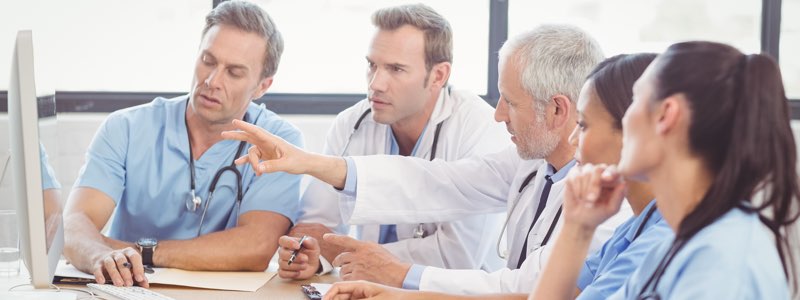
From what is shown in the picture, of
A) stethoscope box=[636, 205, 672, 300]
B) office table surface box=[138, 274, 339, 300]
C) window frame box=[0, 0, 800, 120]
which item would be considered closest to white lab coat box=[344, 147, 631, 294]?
office table surface box=[138, 274, 339, 300]

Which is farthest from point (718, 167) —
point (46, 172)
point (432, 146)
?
point (432, 146)

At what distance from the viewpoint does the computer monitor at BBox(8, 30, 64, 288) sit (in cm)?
158

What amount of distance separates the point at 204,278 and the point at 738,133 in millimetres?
1355

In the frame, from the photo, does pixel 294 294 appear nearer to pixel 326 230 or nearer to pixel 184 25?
pixel 326 230

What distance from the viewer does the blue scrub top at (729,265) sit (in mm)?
1068

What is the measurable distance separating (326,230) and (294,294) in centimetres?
52

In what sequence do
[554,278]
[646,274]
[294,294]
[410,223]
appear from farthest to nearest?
1. [410,223]
2. [294,294]
3. [554,278]
4. [646,274]

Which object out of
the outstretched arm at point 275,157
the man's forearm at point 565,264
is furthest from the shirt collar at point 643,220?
the outstretched arm at point 275,157

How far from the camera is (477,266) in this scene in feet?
9.37

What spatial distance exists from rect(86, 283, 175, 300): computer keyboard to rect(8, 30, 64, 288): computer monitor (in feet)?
0.71

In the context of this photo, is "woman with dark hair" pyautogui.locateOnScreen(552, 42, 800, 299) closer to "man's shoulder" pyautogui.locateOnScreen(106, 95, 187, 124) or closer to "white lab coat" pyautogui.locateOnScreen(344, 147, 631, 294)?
"white lab coat" pyautogui.locateOnScreen(344, 147, 631, 294)

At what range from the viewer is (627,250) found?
1.51m

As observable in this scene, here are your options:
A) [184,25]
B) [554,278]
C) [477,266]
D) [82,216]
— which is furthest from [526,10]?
[554,278]

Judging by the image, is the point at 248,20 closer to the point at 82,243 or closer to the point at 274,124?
the point at 274,124
